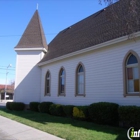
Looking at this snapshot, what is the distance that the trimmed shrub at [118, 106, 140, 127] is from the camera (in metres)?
9.65

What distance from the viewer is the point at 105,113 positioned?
1141 centimetres

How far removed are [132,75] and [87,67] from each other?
4.37 metres

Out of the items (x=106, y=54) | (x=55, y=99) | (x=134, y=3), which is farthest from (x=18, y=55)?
(x=134, y=3)

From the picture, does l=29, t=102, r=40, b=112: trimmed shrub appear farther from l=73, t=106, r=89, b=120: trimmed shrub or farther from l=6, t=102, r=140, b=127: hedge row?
l=73, t=106, r=89, b=120: trimmed shrub

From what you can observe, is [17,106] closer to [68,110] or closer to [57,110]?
[57,110]

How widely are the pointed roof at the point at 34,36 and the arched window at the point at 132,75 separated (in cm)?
1320

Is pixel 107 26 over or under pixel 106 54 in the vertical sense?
over

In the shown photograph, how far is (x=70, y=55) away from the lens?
16625 millimetres

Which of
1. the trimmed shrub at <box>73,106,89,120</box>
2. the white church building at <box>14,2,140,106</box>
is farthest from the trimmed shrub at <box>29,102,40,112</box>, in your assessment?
the trimmed shrub at <box>73,106,89,120</box>

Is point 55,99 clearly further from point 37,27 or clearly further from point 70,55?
point 37,27

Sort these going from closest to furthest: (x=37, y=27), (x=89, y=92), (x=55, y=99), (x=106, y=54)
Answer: (x=106, y=54) → (x=89, y=92) → (x=55, y=99) → (x=37, y=27)

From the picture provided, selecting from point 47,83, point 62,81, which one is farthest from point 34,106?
point 62,81

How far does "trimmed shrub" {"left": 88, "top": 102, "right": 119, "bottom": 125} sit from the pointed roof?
12.9m

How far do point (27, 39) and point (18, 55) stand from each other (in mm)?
2394
